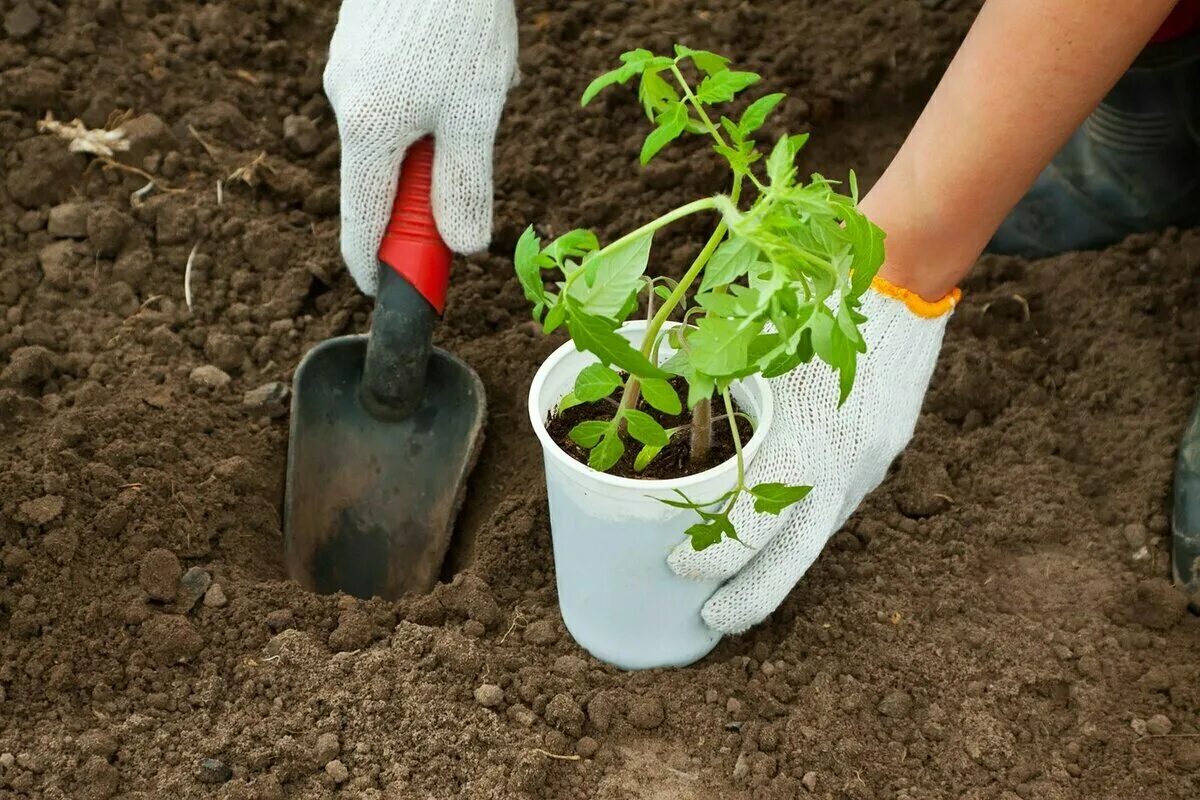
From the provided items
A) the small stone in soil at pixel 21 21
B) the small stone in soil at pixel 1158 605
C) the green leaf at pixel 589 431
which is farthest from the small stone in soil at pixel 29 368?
the small stone in soil at pixel 1158 605

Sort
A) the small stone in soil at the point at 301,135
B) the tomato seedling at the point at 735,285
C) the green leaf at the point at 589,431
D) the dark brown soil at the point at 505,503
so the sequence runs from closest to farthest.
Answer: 1. the tomato seedling at the point at 735,285
2. the green leaf at the point at 589,431
3. the dark brown soil at the point at 505,503
4. the small stone in soil at the point at 301,135

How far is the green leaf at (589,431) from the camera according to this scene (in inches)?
52.7

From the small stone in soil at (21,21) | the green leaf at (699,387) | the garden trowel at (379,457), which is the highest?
the green leaf at (699,387)

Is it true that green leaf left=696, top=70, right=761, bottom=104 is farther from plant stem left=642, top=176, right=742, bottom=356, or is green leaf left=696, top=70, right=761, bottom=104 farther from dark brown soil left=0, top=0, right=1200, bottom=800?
dark brown soil left=0, top=0, right=1200, bottom=800

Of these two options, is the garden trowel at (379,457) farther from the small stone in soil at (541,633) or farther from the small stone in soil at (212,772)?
the small stone in soil at (212,772)

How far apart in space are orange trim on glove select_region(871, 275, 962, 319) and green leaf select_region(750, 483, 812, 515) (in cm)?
34

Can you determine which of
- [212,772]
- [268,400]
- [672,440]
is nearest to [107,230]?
[268,400]

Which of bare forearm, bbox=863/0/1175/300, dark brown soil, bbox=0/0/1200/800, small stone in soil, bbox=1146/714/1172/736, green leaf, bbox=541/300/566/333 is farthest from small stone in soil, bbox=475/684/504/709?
small stone in soil, bbox=1146/714/1172/736

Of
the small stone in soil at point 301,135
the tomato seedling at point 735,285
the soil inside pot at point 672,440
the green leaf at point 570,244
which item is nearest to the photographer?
the tomato seedling at point 735,285

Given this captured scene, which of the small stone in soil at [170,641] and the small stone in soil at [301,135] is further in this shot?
the small stone in soil at [301,135]

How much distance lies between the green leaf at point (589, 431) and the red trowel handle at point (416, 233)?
1.91 ft

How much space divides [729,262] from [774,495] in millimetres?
271

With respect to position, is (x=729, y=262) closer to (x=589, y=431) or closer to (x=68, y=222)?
(x=589, y=431)

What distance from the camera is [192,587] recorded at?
5.77 ft
